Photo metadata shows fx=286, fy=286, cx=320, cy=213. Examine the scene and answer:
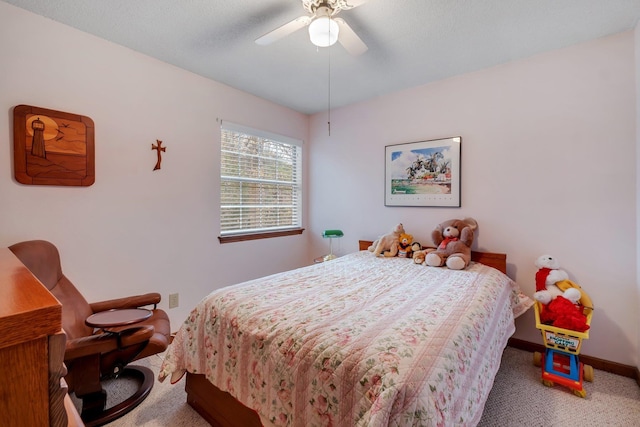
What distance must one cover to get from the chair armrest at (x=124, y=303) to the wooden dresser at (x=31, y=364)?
5.90ft

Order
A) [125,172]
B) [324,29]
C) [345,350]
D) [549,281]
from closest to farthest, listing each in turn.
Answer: [345,350], [324,29], [549,281], [125,172]

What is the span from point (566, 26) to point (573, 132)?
0.76 meters

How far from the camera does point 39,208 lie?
1.90 m

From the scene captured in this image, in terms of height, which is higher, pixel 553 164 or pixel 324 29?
pixel 324 29

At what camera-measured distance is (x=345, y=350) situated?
109 centimetres

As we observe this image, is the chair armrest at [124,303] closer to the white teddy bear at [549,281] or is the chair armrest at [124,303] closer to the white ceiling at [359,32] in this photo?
the white ceiling at [359,32]

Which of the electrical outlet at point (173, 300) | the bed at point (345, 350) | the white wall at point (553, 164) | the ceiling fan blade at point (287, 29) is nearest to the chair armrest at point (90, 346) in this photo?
the bed at point (345, 350)

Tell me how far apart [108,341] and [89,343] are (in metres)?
0.08

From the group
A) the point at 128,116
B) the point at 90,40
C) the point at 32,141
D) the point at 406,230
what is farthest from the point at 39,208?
the point at 406,230

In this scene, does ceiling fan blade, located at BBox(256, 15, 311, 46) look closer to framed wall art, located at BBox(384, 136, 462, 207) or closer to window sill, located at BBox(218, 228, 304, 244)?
framed wall art, located at BBox(384, 136, 462, 207)

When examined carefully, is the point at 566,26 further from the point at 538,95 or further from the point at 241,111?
the point at 241,111

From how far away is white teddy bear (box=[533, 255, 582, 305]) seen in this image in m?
1.96

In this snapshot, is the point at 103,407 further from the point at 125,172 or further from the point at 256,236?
the point at 256,236

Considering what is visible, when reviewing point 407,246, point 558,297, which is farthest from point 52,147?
point 558,297
